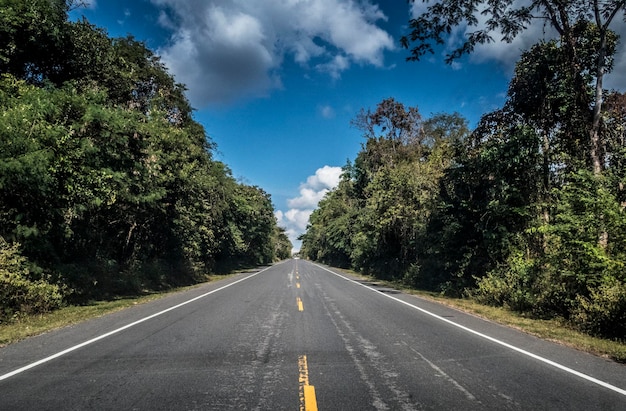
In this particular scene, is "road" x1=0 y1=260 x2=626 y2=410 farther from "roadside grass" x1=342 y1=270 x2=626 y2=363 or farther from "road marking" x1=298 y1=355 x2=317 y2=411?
"roadside grass" x1=342 y1=270 x2=626 y2=363

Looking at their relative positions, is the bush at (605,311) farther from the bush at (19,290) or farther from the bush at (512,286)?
the bush at (19,290)

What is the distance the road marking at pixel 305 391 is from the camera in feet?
14.3

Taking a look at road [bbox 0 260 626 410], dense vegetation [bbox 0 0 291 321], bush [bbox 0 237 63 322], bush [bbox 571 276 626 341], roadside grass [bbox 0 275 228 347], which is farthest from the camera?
dense vegetation [bbox 0 0 291 321]

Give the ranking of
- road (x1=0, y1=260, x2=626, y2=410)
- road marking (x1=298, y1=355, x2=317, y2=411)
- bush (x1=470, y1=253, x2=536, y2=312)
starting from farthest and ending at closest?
bush (x1=470, y1=253, x2=536, y2=312) → road (x1=0, y1=260, x2=626, y2=410) → road marking (x1=298, y1=355, x2=317, y2=411)

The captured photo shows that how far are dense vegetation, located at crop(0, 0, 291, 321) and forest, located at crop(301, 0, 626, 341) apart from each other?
421 inches

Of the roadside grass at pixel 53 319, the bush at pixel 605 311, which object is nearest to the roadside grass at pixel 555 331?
the bush at pixel 605 311

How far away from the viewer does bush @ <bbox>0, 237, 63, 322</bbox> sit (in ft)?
35.0

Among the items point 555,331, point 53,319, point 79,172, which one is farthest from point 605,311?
point 79,172

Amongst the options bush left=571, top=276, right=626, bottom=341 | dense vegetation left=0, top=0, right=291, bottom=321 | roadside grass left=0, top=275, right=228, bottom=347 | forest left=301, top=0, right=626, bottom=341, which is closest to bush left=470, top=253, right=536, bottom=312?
forest left=301, top=0, right=626, bottom=341

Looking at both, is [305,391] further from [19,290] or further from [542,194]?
[542,194]

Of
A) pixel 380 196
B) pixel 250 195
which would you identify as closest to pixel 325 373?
pixel 380 196

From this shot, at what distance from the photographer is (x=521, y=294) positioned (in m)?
13.6

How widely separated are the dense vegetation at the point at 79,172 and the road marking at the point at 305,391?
29.4 ft

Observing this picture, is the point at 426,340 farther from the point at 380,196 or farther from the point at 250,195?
the point at 250,195
